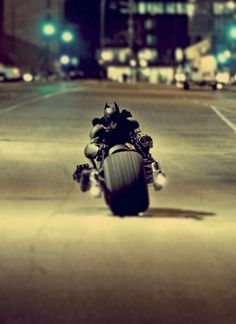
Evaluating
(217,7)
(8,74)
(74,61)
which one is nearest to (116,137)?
(8,74)

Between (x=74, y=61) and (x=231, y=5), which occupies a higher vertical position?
(x=231, y=5)

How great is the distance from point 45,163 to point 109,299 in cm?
1105

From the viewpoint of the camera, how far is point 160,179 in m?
12.9

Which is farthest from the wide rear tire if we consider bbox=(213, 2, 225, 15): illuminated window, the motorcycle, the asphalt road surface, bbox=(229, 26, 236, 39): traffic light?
bbox=(213, 2, 225, 15): illuminated window

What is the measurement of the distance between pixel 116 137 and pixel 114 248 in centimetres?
306

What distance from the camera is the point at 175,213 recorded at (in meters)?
12.8

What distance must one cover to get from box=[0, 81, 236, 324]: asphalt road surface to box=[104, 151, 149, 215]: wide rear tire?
0.15m

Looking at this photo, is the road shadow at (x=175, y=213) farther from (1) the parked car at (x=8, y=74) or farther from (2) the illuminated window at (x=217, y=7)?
(2) the illuminated window at (x=217, y=7)

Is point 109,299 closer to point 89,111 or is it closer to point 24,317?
point 24,317

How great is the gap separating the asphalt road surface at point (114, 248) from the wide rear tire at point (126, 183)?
0.50 ft

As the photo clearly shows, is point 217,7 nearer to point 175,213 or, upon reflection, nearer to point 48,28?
point 48,28

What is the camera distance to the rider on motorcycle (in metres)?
13.1

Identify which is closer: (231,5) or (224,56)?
(224,56)

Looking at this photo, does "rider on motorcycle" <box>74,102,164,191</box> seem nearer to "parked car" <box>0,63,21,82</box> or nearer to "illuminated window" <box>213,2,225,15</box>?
"parked car" <box>0,63,21,82</box>
